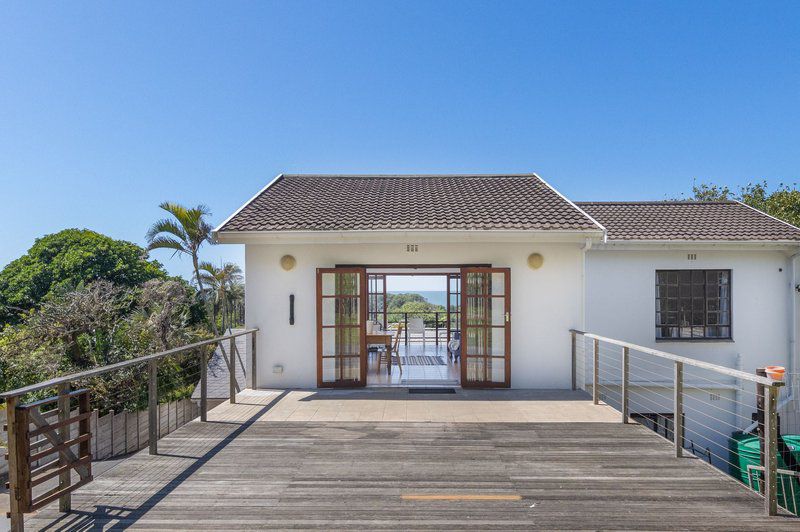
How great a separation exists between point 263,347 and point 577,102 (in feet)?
41.8

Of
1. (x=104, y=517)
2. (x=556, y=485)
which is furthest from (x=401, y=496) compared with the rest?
(x=104, y=517)

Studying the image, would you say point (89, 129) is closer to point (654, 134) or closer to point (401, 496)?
point (401, 496)

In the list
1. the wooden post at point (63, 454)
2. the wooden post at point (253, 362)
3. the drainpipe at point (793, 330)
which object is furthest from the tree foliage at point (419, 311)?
the wooden post at point (63, 454)

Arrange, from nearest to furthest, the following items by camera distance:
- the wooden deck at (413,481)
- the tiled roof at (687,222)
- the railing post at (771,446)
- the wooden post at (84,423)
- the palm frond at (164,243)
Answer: the railing post at (771,446) < the wooden deck at (413,481) < the wooden post at (84,423) < the tiled roof at (687,222) < the palm frond at (164,243)

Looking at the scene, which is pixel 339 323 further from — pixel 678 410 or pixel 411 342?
pixel 411 342

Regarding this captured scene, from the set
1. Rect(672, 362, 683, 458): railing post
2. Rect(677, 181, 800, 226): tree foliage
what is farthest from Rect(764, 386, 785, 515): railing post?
Rect(677, 181, 800, 226): tree foliage

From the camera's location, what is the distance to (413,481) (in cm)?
346

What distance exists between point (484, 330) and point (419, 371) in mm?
2002

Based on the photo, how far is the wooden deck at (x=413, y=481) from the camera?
289 centimetres

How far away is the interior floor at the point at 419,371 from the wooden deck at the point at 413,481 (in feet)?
6.45

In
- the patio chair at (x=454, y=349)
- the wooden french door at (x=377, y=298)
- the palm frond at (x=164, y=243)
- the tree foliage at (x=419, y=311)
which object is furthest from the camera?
the tree foliage at (x=419, y=311)

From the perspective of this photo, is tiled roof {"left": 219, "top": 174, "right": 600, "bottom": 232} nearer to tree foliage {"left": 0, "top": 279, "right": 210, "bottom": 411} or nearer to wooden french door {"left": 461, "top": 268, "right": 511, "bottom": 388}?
wooden french door {"left": 461, "top": 268, "right": 511, "bottom": 388}

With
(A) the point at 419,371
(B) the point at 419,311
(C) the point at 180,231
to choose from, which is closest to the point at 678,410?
(A) the point at 419,371

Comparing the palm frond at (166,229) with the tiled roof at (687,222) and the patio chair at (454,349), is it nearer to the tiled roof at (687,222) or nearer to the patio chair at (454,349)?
the patio chair at (454,349)
